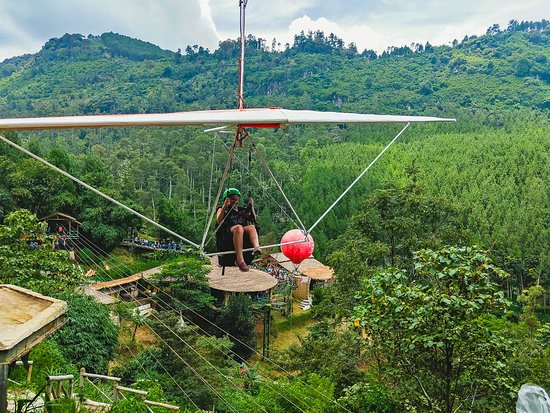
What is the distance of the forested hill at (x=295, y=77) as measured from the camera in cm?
7625

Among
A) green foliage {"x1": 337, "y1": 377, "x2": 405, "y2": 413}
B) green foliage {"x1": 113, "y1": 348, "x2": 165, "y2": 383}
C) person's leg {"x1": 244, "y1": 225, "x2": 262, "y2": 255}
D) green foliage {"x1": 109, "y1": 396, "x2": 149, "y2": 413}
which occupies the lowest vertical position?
green foliage {"x1": 113, "y1": 348, "x2": 165, "y2": 383}

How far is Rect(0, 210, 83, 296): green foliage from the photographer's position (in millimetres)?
10125

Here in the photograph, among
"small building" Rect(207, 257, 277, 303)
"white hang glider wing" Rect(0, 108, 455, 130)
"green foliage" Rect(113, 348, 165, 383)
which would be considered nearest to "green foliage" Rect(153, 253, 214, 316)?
"small building" Rect(207, 257, 277, 303)

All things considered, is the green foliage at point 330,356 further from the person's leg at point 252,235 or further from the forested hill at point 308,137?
the person's leg at point 252,235

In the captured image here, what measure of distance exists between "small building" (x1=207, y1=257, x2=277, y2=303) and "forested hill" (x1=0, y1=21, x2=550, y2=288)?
119 inches

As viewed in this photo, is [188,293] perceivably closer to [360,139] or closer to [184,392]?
[184,392]

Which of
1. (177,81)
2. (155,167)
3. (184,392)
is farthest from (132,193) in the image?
(177,81)

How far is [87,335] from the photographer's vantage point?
1157 centimetres

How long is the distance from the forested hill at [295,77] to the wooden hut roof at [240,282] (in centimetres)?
5223

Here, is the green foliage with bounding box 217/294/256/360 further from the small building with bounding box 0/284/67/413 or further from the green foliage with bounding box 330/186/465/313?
the small building with bounding box 0/284/67/413

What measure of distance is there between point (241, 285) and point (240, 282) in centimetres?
34

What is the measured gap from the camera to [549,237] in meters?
25.8

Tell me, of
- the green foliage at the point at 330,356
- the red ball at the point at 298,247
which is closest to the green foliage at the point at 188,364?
the green foliage at the point at 330,356

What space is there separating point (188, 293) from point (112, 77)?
8504 cm
